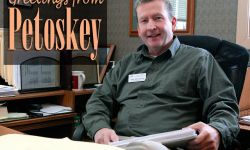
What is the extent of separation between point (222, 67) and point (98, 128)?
2.07ft

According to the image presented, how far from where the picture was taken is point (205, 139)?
4.16 ft

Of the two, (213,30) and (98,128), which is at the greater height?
(213,30)

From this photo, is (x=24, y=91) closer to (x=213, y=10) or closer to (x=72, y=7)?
(x=72, y=7)

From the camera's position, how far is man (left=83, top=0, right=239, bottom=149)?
1397mm

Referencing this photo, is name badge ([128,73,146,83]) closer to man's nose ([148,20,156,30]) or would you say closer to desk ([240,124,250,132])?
man's nose ([148,20,156,30])

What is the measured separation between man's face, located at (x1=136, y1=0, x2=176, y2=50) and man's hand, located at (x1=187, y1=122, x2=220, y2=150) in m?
0.51

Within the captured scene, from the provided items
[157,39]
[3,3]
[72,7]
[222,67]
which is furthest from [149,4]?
[72,7]

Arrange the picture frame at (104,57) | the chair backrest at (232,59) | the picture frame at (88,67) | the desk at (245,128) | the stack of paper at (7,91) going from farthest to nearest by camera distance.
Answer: the picture frame at (104,57), the picture frame at (88,67), the stack of paper at (7,91), the desk at (245,128), the chair backrest at (232,59)

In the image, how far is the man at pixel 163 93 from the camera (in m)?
1.40

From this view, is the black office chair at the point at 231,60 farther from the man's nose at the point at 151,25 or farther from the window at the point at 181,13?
the window at the point at 181,13

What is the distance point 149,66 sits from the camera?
1662 millimetres

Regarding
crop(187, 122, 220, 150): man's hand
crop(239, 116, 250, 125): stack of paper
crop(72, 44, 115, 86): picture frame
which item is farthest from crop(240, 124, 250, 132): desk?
crop(72, 44, 115, 86): picture frame

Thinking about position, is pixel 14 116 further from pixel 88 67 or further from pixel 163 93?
pixel 163 93

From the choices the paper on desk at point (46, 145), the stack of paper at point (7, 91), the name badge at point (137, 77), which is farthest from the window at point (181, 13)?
the paper on desk at point (46, 145)
